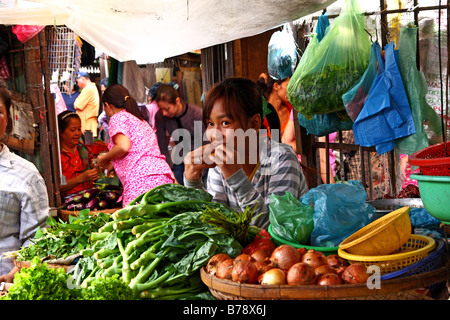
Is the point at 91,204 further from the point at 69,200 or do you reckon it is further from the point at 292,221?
the point at 292,221

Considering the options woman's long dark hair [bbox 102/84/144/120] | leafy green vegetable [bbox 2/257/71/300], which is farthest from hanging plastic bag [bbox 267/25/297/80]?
leafy green vegetable [bbox 2/257/71/300]

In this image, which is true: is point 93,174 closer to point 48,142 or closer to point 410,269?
point 48,142

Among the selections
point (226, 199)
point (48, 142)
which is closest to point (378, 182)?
point (226, 199)

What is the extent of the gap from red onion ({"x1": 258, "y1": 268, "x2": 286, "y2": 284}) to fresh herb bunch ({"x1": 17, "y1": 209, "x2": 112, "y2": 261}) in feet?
4.26

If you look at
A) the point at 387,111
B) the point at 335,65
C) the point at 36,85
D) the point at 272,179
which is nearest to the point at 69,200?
the point at 36,85

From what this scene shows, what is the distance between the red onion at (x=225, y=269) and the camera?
155 centimetres

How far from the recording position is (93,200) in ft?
14.9

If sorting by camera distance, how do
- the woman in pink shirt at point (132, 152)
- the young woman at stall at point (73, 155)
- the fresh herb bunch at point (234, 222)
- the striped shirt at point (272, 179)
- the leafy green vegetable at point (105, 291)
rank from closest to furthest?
the leafy green vegetable at point (105, 291)
the fresh herb bunch at point (234, 222)
the striped shirt at point (272, 179)
the woman in pink shirt at point (132, 152)
the young woman at stall at point (73, 155)

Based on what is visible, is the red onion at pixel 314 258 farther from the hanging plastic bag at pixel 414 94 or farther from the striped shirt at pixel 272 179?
the hanging plastic bag at pixel 414 94

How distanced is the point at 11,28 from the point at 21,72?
47cm

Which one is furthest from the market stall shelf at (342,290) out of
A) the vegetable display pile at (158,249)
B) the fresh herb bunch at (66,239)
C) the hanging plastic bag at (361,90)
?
the hanging plastic bag at (361,90)

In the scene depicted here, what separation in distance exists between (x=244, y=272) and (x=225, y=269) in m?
0.09

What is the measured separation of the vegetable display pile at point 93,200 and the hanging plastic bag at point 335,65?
7.78ft

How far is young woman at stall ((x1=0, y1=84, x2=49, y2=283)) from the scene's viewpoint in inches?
117
